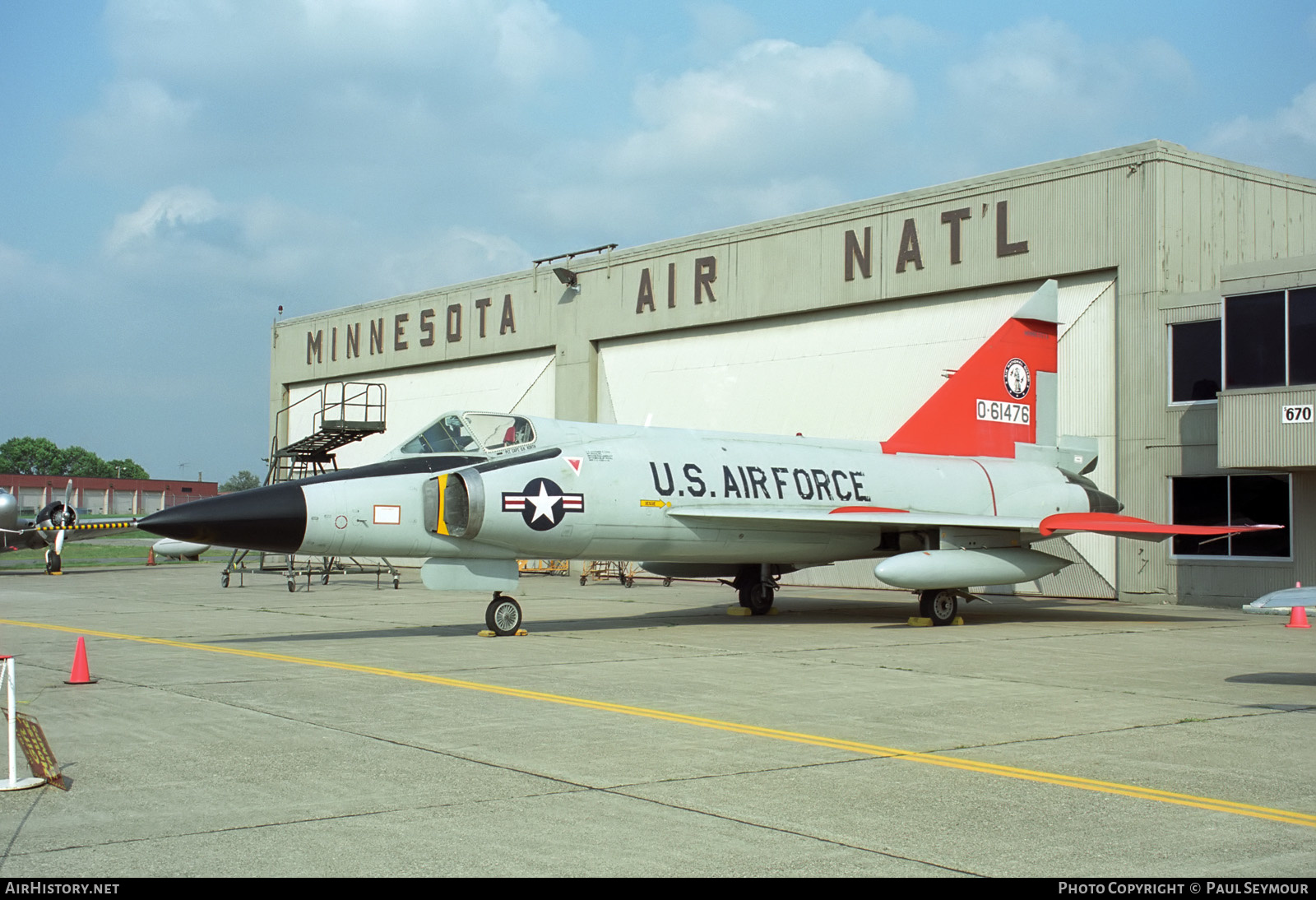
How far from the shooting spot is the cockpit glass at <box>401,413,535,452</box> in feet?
47.1

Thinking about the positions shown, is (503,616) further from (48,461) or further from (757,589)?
(48,461)

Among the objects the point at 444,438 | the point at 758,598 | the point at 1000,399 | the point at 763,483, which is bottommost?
the point at 758,598

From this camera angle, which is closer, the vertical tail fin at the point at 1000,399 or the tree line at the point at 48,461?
the vertical tail fin at the point at 1000,399

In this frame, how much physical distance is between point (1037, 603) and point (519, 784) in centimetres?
1849

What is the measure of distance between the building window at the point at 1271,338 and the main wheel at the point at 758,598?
890cm

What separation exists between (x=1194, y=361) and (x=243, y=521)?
1715cm

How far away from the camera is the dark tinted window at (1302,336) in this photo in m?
18.6

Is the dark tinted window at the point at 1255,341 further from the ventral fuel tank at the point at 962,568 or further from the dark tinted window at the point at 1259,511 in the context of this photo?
the ventral fuel tank at the point at 962,568

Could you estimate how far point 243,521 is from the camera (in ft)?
39.8

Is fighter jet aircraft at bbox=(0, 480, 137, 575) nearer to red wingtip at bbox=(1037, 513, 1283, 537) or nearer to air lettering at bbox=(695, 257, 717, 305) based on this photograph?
air lettering at bbox=(695, 257, 717, 305)

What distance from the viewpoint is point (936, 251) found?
24703mm

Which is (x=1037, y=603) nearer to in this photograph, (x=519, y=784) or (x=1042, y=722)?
(x=1042, y=722)

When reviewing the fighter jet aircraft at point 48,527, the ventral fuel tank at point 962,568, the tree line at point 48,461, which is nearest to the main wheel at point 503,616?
the ventral fuel tank at point 962,568

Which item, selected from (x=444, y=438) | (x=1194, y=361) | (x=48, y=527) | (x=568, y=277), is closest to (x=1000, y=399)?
(x=1194, y=361)
